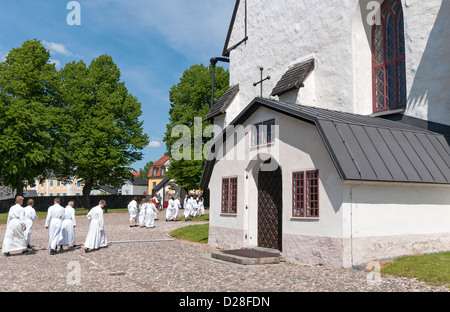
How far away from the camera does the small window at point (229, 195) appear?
46.1 ft

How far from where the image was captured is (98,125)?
1483 inches

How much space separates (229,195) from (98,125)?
26.4 meters

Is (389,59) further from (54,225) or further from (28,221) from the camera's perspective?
(28,221)

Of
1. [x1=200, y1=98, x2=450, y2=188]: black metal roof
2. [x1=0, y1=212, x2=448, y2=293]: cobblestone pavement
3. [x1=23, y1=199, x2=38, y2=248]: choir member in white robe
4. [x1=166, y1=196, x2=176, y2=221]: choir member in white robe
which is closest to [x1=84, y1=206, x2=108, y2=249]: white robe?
[x1=0, y1=212, x2=448, y2=293]: cobblestone pavement

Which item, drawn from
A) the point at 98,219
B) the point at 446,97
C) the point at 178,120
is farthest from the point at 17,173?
the point at 446,97

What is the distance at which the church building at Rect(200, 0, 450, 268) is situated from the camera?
10.0 meters

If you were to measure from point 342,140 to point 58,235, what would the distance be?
366 inches

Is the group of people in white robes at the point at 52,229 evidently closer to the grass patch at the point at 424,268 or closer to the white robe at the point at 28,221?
the white robe at the point at 28,221

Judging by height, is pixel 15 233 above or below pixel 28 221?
below

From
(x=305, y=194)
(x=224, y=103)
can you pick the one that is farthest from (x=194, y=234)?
(x=305, y=194)

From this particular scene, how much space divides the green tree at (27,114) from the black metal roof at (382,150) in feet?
87.9

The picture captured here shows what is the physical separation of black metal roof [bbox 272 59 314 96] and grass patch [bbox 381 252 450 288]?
807cm
